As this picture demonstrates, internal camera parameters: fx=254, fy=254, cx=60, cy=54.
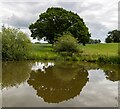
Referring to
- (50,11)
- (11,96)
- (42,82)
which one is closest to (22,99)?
(11,96)

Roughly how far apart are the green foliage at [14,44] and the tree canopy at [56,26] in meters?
10.0

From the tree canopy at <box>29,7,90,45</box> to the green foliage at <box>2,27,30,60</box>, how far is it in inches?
395

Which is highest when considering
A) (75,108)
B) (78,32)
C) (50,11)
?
(50,11)

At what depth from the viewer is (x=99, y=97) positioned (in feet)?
39.5

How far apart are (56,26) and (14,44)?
13.5 metres

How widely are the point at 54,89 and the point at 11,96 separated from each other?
2.83 metres

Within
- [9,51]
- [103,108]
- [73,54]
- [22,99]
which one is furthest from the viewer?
[73,54]

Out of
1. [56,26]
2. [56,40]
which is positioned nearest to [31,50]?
[56,40]

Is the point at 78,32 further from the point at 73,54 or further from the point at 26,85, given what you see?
the point at 26,85

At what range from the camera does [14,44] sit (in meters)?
32.1

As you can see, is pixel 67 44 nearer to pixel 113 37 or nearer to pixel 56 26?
pixel 56 26

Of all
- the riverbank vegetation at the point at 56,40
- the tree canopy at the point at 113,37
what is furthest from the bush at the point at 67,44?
the tree canopy at the point at 113,37

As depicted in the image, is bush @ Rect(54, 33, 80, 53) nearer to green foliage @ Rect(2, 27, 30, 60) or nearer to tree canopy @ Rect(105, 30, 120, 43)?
green foliage @ Rect(2, 27, 30, 60)

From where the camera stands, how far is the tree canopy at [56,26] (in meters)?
42.8
